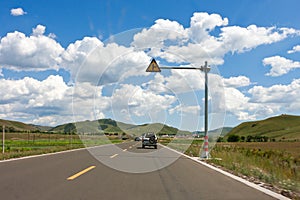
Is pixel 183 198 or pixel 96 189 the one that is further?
pixel 96 189

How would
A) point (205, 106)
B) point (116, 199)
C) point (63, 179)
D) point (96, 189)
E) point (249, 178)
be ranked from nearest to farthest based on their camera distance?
1. point (116, 199)
2. point (96, 189)
3. point (63, 179)
4. point (249, 178)
5. point (205, 106)

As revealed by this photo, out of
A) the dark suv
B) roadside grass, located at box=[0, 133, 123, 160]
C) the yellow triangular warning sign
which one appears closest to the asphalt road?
roadside grass, located at box=[0, 133, 123, 160]

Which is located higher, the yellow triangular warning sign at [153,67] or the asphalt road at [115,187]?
the yellow triangular warning sign at [153,67]

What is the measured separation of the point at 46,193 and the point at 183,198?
317cm

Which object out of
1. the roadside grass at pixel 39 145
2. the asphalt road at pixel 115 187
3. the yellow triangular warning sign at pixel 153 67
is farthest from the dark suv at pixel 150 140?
the asphalt road at pixel 115 187

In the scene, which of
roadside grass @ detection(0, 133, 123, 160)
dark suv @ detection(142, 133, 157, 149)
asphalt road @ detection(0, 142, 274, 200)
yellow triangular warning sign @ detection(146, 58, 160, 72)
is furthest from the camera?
dark suv @ detection(142, 133, 157, 149)

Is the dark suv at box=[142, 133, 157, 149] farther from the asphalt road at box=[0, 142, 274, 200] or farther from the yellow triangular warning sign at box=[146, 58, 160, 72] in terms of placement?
the asphalt road at box=[0, 142, 274, 200]

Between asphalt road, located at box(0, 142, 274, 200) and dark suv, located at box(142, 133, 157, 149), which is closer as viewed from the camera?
asphalt road, located at box(0, 142, 274, 200)

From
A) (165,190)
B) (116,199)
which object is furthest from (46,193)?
(165,190)

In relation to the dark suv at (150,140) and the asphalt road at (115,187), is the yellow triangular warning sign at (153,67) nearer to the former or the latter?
the asphalt road at (115,187)

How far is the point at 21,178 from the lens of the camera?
33.8 ft

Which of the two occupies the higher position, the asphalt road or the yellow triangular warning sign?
the yellow triangular warning sign

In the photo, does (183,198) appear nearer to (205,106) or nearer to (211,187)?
(211,187)

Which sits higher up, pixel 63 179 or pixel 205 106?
pixel 205 106
